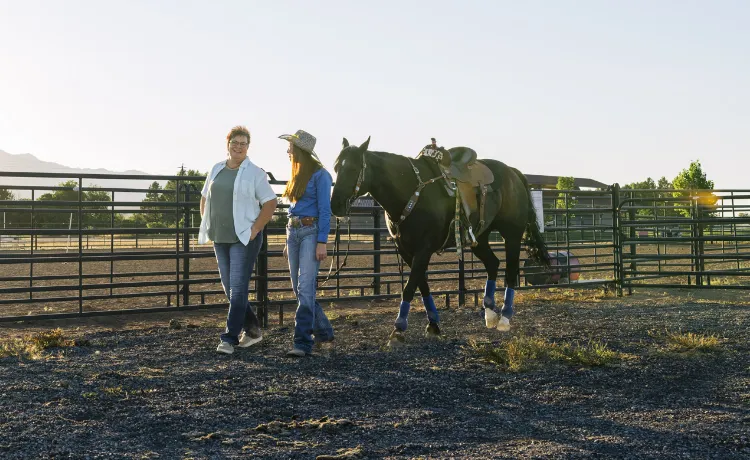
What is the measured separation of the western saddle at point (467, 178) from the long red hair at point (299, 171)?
5.27ft

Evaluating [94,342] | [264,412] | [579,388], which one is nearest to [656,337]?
[579,388]

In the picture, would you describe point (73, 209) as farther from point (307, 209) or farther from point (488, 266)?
point (307, 209)

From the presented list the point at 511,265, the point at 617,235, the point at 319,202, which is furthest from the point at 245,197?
the point at 617,235

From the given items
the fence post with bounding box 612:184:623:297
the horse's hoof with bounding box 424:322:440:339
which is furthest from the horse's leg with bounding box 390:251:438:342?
the fence post with bounding box 612:184:623:297

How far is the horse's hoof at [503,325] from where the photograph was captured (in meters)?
7.43

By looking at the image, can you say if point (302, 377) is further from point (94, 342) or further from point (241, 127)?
point (94, 342)

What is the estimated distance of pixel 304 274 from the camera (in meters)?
5.77

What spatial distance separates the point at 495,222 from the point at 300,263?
310 cm

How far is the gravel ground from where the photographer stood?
348 cm

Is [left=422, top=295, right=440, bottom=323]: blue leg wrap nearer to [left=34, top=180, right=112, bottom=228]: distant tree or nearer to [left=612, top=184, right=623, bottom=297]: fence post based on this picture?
[left=34, top=180, right=112, bottom=228]: distant tree

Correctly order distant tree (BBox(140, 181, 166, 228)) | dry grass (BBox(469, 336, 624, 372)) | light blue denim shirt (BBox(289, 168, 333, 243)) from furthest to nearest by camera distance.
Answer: distant tree (BBox(140, 181, 166, 228)), light blue denim shirt (BBox(289, 168, 333, 243)), dry grass (BBox(469, 336, 624, 372))

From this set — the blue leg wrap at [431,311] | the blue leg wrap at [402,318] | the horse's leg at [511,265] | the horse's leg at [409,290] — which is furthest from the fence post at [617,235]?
the blue leg wrap at [402,318]

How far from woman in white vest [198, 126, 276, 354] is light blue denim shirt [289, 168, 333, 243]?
1.31ft

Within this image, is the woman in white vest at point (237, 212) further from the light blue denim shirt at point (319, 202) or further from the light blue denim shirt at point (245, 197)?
the light blue denim shirt at point (319, 202)
